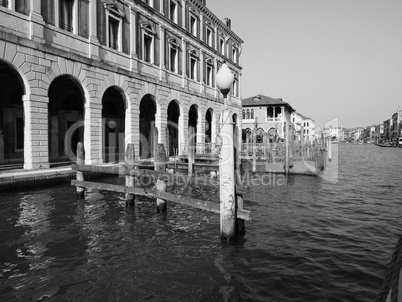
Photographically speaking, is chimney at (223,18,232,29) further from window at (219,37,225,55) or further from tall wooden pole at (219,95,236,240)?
tall wooden pole at (219,95,236,240)

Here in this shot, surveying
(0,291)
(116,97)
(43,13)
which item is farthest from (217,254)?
(116,97)

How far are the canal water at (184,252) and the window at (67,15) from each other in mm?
8639

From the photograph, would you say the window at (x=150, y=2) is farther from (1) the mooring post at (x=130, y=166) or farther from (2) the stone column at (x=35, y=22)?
(1) the mooring post at (x=130, y=166)

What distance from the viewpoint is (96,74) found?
47.4 ft

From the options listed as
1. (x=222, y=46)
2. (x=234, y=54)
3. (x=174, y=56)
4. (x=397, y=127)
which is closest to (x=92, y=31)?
(x=174, y=56)

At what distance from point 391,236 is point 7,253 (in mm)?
7938

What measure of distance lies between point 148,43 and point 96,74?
5.76 metres

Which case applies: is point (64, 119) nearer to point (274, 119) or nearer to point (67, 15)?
point (67, 15)

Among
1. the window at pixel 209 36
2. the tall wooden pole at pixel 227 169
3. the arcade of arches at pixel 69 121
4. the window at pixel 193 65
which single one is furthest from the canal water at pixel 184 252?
the window at pixel 209 36

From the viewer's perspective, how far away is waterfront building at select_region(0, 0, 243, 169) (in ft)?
37.4

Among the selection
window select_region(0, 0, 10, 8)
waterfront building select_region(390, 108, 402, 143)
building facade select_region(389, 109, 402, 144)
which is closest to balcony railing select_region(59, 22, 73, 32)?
window select_region(0, 0, 10, 8)

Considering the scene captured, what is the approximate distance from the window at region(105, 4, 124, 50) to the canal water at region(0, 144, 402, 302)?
10401 mm

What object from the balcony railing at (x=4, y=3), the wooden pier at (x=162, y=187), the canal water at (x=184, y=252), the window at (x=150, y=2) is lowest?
the canal water at (x=184, y=252)

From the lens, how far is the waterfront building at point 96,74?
37.4 ft
